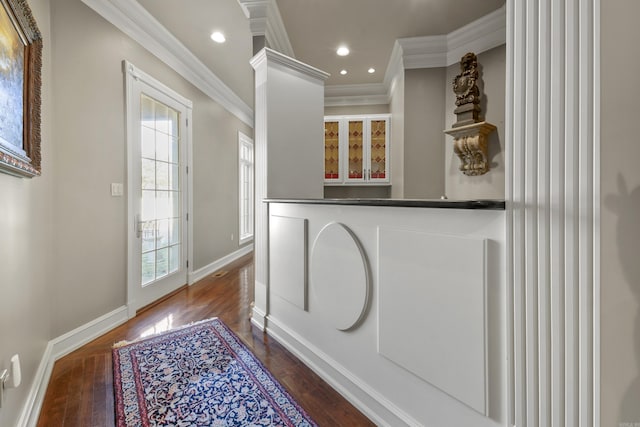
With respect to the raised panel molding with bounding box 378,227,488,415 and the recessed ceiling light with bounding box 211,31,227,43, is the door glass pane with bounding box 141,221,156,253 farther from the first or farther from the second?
the raised panel molding with bounding box 378,227,488,415

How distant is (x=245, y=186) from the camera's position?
5863 mm

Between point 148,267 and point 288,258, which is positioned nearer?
point 288,258

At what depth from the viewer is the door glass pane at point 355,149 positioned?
4.32 metres

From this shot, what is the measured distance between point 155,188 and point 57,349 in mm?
1647

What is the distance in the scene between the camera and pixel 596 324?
28.9 inches

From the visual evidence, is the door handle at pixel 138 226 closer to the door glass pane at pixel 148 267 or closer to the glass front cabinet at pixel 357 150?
the door glass pane at pixel 148 267

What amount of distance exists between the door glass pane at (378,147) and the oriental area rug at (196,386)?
9.86ft

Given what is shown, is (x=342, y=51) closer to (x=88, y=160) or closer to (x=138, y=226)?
(x=88, y=160)

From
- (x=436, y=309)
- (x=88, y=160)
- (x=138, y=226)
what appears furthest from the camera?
(x=138, y=226)

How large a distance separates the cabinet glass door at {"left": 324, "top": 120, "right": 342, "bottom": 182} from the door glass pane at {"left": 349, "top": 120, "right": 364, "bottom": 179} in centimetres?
19

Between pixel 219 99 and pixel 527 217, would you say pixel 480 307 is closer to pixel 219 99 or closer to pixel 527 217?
pixel 527 217

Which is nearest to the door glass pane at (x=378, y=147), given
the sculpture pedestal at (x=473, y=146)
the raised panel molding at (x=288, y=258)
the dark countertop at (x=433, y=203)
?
the sculpture pedestal at (x=473, y=146)

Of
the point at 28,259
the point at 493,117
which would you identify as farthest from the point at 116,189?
the point at 493,117

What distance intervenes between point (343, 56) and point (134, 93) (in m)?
2.44
